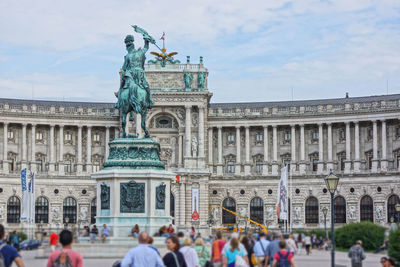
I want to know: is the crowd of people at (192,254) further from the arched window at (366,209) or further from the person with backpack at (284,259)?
the arched window at (366,209)

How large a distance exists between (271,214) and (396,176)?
1672cm

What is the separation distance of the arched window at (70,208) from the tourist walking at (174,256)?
7953cm

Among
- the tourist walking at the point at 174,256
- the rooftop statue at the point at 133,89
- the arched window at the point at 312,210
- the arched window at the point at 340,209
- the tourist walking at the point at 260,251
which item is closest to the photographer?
the tourist walking at the point at 174,256

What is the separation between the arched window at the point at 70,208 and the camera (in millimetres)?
99625

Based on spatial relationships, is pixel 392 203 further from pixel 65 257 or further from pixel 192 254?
pixel 65 257

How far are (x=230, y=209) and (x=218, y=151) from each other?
844 centimetres

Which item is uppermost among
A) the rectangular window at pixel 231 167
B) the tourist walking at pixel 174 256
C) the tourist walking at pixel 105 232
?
the rectangular window at pixel 231 167

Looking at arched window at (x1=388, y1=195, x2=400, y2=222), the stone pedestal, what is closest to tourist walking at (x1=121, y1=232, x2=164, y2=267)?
the stone pedestal

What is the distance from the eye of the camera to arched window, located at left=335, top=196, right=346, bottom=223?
97000mm

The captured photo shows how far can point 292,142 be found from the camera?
102 m

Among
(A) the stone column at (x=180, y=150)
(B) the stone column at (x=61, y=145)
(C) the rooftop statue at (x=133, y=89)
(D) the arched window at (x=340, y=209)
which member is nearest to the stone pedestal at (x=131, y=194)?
(C) the rooftop statue at (x=133, y=89)

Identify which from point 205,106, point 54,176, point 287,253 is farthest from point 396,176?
point 287,253

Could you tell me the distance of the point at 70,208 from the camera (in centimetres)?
10000

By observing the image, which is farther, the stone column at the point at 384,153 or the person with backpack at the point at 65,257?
the stone column at the point at 384,153
